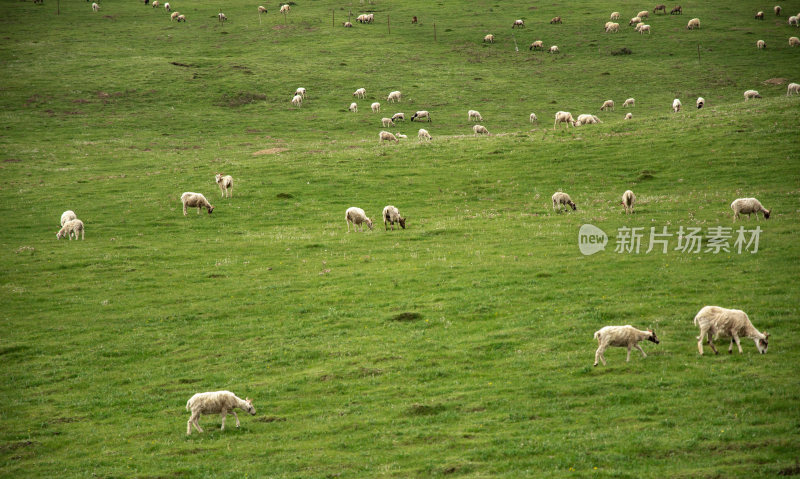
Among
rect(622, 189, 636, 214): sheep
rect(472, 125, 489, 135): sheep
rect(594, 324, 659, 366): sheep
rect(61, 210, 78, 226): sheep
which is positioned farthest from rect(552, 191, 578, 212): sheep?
rect(61, 210, 78, 226): sheep

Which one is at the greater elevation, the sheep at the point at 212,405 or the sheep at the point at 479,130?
the sheep at the point at 479,130

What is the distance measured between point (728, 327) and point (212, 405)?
1586cm

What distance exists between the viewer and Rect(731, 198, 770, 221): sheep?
3325 cm

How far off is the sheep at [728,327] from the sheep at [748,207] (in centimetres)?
1610

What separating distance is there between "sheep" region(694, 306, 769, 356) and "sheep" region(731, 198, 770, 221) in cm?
1610

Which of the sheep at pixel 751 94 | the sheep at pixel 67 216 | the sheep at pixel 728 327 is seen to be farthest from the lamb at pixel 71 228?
the sheep at pixel 751 94

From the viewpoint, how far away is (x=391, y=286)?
29719 mm

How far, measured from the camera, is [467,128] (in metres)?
71.1

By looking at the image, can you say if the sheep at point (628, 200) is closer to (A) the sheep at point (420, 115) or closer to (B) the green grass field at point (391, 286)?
(B) the green grass field at point (391, 286)

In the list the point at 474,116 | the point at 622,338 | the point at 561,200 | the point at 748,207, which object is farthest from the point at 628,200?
the point at 474,116

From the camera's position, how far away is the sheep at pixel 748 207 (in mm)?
33250

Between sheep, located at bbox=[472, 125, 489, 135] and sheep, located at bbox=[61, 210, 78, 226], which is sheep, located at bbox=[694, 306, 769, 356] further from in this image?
sheep, located at bbox=[472, 125, 489, 135]

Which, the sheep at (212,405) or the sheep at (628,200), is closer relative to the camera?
the sheep at (212,405)

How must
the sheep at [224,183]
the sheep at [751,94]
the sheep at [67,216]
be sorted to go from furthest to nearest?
the sheep at [751,94] → the sheep at [224,183] → the sheep at [67,216]
